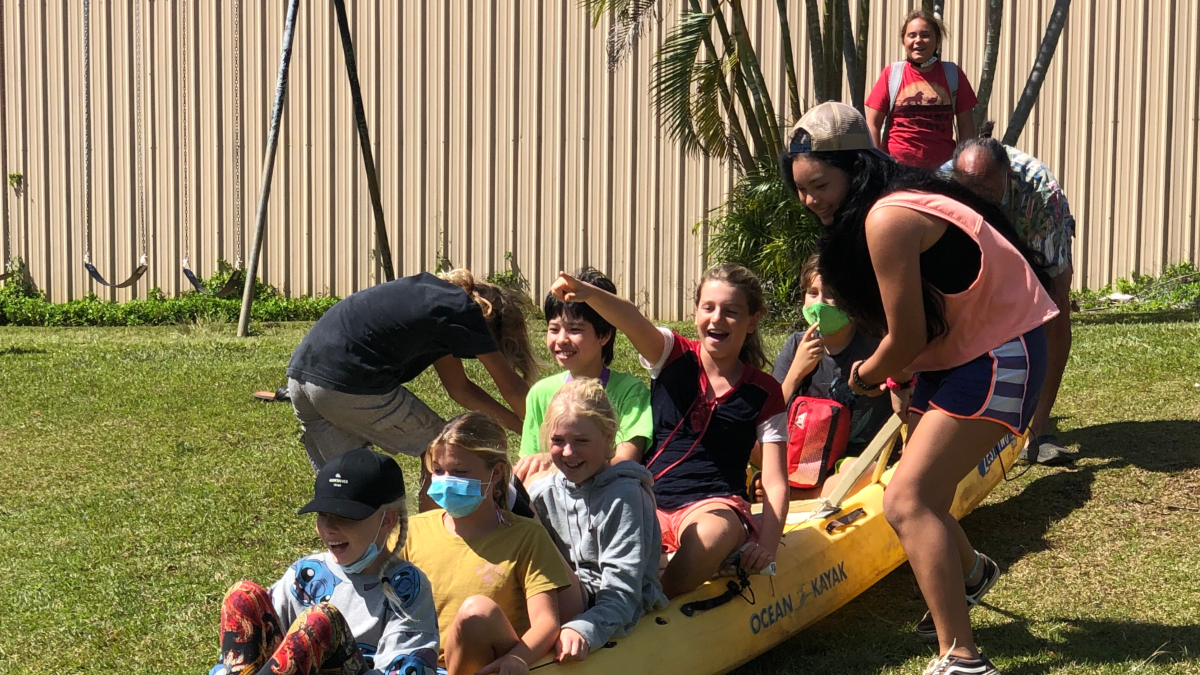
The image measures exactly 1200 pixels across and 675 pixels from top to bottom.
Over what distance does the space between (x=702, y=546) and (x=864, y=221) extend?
1177 mm

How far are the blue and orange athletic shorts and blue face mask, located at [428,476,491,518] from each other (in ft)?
4.46

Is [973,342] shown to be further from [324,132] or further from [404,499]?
[324,132]

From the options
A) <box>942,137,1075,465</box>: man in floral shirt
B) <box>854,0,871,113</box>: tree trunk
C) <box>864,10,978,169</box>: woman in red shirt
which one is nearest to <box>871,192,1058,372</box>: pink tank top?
<box>942,137,1075,465</box>: man in floral shirt

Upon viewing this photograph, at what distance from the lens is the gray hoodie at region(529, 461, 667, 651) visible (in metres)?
3.70

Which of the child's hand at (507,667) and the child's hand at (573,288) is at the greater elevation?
the child's hand at (573,288)

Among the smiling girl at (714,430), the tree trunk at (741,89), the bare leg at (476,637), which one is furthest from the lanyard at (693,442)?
Result: the tree trunk at (741,89)

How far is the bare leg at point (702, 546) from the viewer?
4.07 metres

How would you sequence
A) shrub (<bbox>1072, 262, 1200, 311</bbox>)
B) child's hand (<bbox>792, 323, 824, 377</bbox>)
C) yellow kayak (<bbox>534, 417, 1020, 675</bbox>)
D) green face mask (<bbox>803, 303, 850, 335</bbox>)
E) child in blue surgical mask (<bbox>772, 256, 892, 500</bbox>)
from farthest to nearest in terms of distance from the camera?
shrub (<bbox>1072, 262, 1200, 311</bbox>)
child in blue surgical mask (<bbox>772, 256, 892, 500</bbox>)
child's hand (<bbox>792, 323, 824, 377</bbox>)
green face mask (<bbox>803, 303, 850, 335</bbox>)
yellow kayak (<bbox>534, 417, 1020, 675</bbox>)

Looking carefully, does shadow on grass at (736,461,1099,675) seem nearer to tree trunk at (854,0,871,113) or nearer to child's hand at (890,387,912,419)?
child's hand at (890,387,912,419)

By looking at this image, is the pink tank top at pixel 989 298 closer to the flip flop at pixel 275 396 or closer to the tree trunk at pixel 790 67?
the flip flop at pixel 275 396

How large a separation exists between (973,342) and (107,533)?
4149mm

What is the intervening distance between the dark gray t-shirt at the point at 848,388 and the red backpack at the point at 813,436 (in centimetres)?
6

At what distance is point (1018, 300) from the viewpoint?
3.62 metres

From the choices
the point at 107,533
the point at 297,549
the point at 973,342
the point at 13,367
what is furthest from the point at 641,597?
the point at 13,367
